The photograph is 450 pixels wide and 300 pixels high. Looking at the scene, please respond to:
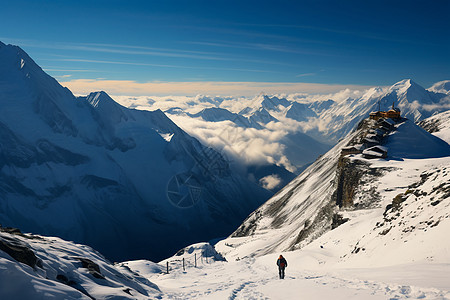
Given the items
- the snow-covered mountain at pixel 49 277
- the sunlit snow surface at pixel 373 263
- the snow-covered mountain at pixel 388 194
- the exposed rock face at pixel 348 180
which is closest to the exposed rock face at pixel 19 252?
the snow-covered mountain at pixel 49 277

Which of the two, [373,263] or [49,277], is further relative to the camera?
[373,263]

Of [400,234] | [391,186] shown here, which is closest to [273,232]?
[391,186]

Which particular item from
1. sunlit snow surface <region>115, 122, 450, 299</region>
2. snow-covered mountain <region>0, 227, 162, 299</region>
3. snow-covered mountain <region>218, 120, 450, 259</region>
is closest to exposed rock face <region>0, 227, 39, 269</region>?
snow-covered mountain <region>0, 227, 162, 299</region>

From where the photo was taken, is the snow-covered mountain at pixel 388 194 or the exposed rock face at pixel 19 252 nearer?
the exposed rock face at pixel 19 252

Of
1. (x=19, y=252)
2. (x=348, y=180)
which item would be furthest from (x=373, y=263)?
(x=348, y=180)

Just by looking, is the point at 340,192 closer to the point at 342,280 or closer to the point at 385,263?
the point at 385,263

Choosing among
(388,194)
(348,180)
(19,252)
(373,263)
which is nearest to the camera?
(19,252)

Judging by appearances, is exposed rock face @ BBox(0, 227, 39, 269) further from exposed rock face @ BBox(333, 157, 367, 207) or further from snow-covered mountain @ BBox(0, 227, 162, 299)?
exposed rock face @ BBox(333, 157, 367, 207)

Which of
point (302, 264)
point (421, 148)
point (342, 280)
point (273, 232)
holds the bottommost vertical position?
point (273, 232)

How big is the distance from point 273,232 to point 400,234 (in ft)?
306

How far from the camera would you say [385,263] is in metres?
26.1

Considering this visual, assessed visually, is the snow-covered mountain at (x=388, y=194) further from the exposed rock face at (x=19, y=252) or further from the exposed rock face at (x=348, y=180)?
the exposed rock face at (x=19, y=252)

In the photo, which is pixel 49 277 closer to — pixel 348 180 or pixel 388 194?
pixel 388 194

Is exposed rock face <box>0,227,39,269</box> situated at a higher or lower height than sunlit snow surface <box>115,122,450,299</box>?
higher
